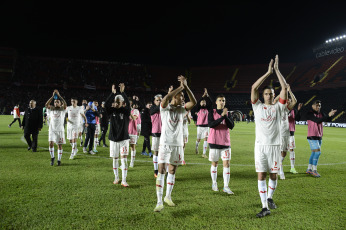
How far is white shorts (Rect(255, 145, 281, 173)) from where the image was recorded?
472 centimetres

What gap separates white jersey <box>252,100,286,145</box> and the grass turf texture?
1439 millimetres

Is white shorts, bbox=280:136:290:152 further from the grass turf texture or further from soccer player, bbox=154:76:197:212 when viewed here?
soccer player, bbox=154:76:197:212

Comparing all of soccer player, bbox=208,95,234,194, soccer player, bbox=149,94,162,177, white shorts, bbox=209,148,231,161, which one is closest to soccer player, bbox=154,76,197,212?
soccer player, bbox=208,95,234,194

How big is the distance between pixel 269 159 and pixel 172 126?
2.02 m

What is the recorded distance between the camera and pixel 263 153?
4.79m

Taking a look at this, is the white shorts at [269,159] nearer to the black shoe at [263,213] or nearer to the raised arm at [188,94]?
the black shoe at [263,213]

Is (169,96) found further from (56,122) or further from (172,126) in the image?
(56,122)

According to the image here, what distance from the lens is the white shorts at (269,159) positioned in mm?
4723

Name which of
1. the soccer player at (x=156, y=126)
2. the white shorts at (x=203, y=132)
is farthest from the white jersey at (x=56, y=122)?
the white shorts at (x=203, y=132)

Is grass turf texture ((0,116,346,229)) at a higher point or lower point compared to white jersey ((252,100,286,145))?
lower

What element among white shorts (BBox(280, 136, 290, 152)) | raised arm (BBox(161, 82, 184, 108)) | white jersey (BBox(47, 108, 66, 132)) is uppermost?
raised arm (BBox(161, 82, 184, 108))

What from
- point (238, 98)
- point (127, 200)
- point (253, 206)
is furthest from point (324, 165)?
point (238, 98)

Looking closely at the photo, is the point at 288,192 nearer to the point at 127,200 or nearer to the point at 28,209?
the point at 127,200

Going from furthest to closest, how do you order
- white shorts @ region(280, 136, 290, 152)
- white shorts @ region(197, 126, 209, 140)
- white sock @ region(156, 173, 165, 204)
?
white shorts @ region(197, 126, 209, 140), white shorts @ region(280, 136, 290, 152), white sock @ region(156, 173, 165, 204)
